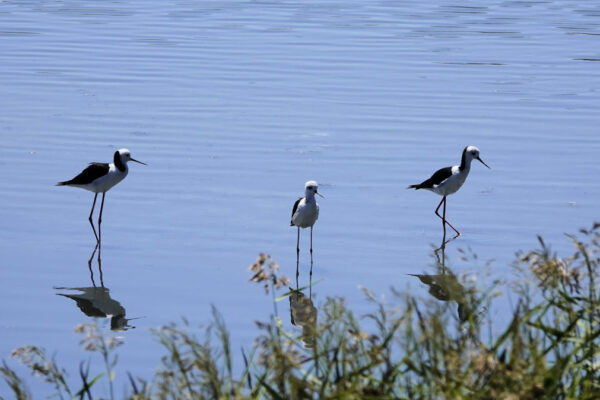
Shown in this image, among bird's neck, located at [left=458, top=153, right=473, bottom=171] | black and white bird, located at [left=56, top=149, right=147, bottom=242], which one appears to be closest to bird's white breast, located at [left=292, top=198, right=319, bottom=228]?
black and white bird, located at [left=56, top=149, right=147, bottom=242]

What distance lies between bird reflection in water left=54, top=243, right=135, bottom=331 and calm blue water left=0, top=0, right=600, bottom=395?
0.09 m

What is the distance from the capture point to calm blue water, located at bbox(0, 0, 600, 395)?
337 inches

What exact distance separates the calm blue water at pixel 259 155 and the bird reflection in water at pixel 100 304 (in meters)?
0.09

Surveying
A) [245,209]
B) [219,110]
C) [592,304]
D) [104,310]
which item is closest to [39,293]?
[104,310]

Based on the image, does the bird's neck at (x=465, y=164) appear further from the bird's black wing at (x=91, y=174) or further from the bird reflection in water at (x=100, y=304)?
the bird reflection in water at (x=100, y=304)

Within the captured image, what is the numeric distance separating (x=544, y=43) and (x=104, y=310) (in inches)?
679

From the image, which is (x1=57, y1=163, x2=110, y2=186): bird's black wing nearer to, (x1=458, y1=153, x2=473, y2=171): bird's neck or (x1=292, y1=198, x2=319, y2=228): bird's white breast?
(x1=292, y1=198, x2=319, y2=228): bird's white breast

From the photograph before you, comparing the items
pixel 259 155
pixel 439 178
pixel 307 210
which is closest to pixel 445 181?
pixel 439 178

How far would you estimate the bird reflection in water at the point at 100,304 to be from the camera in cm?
762

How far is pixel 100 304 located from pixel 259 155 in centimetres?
524

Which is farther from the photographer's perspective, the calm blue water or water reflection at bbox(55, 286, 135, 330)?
the calm blue water

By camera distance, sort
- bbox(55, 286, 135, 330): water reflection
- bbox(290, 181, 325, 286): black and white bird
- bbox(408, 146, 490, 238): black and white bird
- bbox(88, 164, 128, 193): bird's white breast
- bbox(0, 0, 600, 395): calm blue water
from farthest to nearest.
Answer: bbox(408, 146, 490, 238): black and white bird
bbox(88, 164, 128, 193): bird's white breast
bbox(290, 181, 325, 286): black and white bird
bbox(0, 0, 600, 395): calm blue water
bbox(55, 286, 135, 330): water reflection

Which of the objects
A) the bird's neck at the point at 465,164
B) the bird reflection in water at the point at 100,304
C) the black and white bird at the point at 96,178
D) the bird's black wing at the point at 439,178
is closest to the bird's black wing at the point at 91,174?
the black and white bird at the point at 96,178

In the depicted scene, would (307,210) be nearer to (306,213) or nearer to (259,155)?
(306,213)
